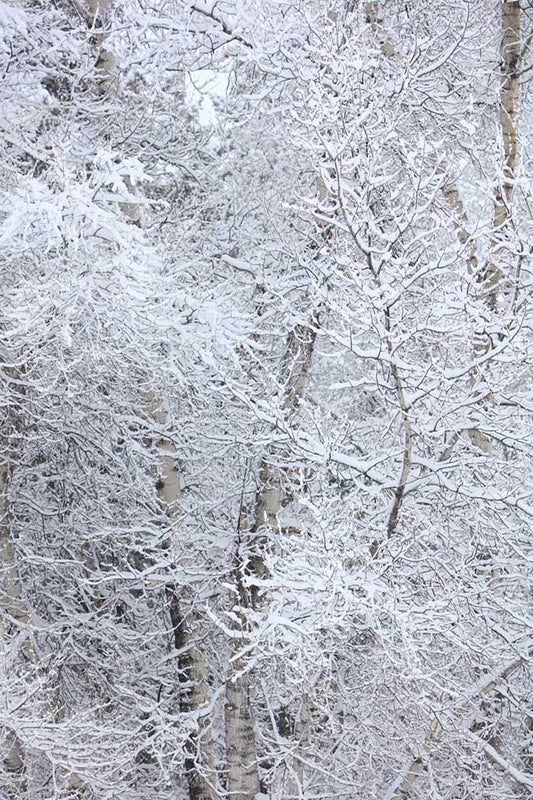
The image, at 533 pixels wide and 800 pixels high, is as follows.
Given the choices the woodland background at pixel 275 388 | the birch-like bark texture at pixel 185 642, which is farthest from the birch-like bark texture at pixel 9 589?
the birch-like bark texture at pixel 185 642

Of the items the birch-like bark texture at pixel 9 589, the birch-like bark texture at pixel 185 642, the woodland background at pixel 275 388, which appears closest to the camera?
the woodland background at pixel 275 388

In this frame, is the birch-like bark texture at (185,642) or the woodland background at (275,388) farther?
the birch-like bark texture at (185,642)

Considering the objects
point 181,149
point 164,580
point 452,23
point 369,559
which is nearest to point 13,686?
point 164,580

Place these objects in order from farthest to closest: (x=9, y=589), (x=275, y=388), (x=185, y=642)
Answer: (x=185, y=642), (x=9, y=589), (x=275, y=388)

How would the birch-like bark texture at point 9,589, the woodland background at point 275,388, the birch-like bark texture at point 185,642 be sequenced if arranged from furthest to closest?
the birch-like bark texture at point 185,642 → the birch-like bark texture at point 9,589 → the woodland background at point 275,388

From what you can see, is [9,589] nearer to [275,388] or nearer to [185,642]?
[185,642]

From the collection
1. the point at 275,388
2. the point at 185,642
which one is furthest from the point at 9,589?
the point at 275,388

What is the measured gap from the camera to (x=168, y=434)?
709 centimetres

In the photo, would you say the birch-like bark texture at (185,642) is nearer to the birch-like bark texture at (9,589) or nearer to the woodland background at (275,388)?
the woodland background at (275,388)

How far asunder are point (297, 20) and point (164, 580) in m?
4.58

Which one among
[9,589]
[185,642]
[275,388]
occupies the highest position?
[275,388]

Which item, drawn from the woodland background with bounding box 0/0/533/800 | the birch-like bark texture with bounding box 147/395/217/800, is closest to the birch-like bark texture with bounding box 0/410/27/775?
the woodland background with bounding box 0/0/533/800

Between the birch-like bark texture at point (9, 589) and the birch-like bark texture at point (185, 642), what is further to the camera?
the birch-like bark texture at point (185, 642)

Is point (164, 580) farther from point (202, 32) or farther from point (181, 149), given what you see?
point (202, 32)
